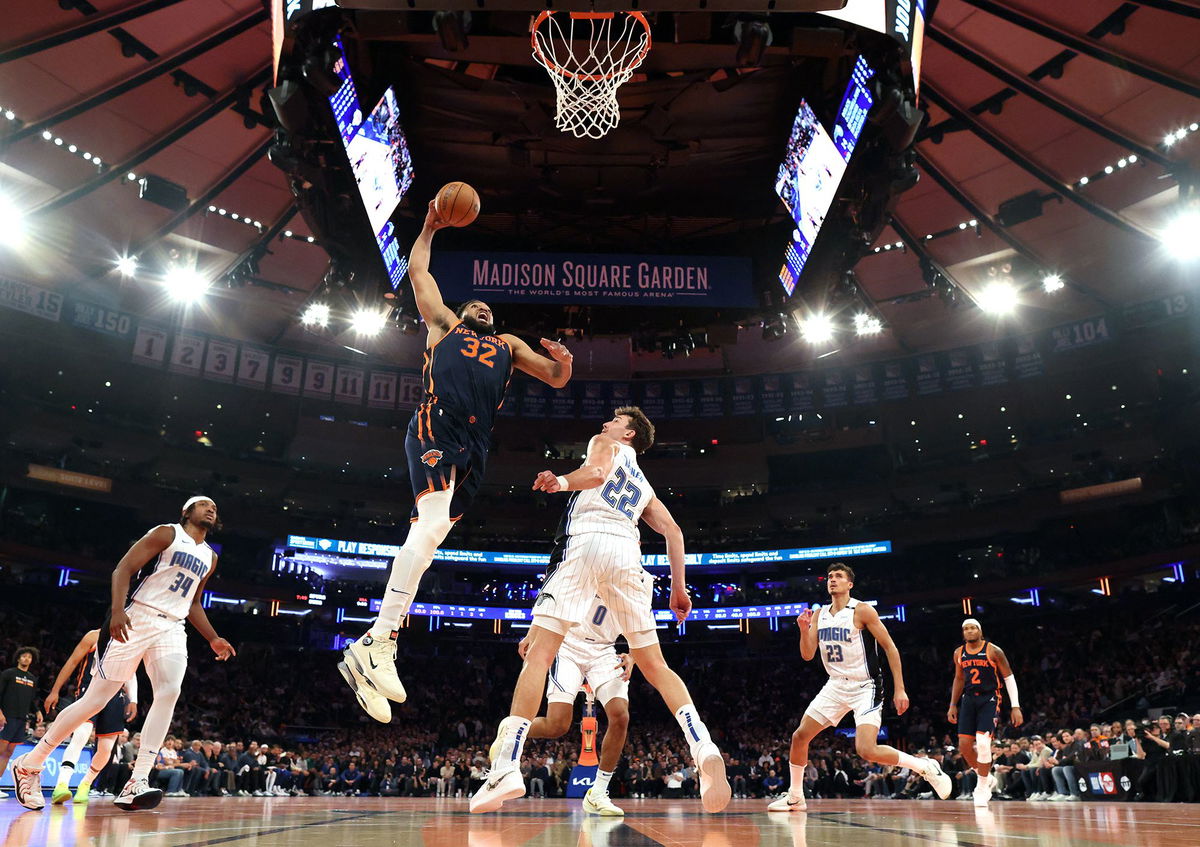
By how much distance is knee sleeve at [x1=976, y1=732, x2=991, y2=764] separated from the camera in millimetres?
10323

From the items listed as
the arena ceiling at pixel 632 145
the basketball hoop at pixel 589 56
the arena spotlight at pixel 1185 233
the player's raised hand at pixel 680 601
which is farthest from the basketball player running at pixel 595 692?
the arena spotlight at pixel 1185 233

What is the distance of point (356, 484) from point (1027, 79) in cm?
2701

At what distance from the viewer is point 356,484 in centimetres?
3397

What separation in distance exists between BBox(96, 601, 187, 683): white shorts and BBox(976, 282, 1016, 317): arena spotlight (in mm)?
17810

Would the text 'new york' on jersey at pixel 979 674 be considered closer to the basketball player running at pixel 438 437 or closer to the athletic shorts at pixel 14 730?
the basketball player running at pixel 438 437

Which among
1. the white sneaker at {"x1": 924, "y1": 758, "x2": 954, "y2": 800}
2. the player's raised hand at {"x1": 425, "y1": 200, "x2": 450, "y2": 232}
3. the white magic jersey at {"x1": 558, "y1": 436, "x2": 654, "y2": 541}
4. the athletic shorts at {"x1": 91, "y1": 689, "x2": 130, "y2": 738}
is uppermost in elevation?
the player's raised hand at {"x1": 425, "y1": 200, "x2": 450, "y2": 232}

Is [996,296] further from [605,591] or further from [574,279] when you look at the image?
[605,591]

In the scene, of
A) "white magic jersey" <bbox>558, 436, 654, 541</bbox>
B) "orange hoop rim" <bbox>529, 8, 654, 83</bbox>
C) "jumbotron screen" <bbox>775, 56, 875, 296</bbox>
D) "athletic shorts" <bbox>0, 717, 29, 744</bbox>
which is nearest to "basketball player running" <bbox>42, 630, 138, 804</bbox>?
"athletic shorts" <bbox>0, 717, 29, 744</bbox>

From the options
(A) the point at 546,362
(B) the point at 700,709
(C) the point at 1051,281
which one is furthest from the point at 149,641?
(B) the point at 700,709

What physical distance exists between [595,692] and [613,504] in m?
2.74

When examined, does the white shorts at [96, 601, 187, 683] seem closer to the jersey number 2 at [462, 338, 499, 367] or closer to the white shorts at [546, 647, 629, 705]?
the white shorts at [546, 647, 629, 705]

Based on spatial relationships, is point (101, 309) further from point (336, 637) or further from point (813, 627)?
point (813, 627)

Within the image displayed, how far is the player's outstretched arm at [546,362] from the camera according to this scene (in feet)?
17.2

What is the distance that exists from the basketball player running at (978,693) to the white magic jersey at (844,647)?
103 inches
